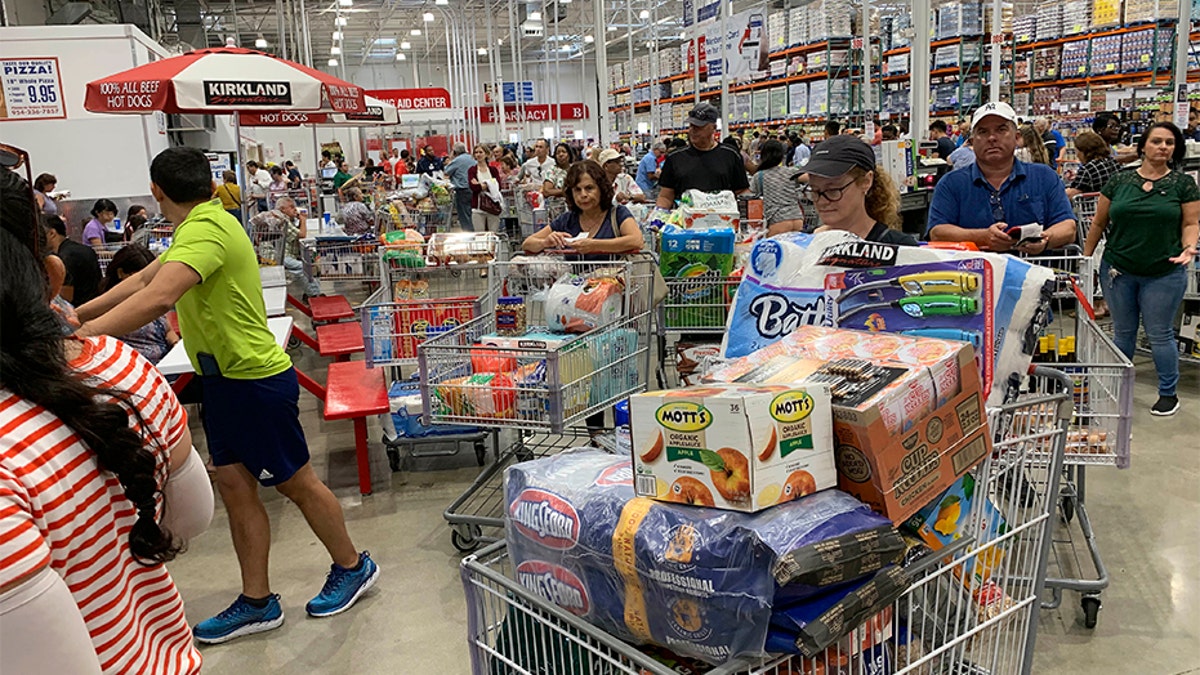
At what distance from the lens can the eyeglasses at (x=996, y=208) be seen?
3.86 meters

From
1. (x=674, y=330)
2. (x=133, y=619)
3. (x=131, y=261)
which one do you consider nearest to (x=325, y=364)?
(x=131, y=261)

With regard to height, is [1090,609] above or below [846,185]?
below

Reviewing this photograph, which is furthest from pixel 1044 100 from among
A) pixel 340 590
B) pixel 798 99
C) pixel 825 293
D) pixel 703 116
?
pixel 825 293

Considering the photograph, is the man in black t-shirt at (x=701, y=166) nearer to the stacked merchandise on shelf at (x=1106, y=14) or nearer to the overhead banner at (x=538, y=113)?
the stacked merchandise on shelf at (x=1106, y=14)

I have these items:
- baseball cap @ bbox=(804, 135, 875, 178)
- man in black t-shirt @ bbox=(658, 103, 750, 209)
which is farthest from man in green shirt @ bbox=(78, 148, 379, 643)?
man in black t-shirt @ bbox=(658, 103, 750, 209)

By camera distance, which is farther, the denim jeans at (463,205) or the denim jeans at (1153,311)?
the denim jeans at (463,205)

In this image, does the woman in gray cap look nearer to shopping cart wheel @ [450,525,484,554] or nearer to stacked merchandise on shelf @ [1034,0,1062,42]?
shopping cart wheel @ [450,525,484,554]

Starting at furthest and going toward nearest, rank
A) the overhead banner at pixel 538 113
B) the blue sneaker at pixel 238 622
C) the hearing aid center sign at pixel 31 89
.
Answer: the overhead banner at pixel 538 113 → the hearing aid center sign at pixel 31 89 → the blue sneaker at pixel 238 622

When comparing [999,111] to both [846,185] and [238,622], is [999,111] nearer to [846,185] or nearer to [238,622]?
[846,185]

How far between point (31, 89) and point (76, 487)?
42.9ft

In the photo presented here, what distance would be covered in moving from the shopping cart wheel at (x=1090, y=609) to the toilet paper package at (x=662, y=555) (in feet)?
7.66

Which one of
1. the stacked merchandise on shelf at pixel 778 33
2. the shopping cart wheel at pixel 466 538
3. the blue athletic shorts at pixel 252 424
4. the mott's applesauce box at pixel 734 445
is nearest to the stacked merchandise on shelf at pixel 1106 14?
the stacked merchandise on shelf at pixel 778 33

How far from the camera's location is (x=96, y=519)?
1356 millimetres

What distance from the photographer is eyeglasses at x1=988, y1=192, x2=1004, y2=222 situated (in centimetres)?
386
